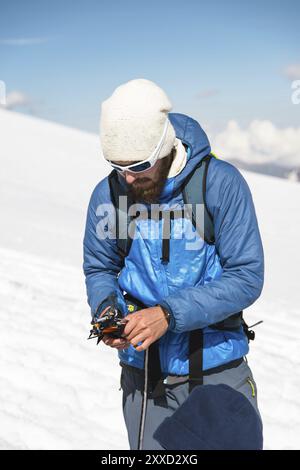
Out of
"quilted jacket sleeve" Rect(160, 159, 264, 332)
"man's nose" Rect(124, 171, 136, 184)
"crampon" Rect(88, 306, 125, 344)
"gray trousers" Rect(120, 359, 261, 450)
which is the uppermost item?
"man's nose" Rect(124, 171, 136, 184)

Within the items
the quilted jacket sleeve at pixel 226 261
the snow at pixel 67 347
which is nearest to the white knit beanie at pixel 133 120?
the quilted jacket sleeve at pixel 226 261

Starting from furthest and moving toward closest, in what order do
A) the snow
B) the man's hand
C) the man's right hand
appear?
1. the snow
2. the man's right hand
3. the man's hand

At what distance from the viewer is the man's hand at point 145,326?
1916mm

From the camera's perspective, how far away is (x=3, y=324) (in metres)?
6.05

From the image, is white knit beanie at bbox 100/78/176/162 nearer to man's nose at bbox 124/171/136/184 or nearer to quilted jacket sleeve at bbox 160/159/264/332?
man's nose at bbox 124/171/136/184

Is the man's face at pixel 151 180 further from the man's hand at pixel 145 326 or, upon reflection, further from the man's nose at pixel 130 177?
the man's hand at pixel 145 326

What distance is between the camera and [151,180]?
2.04m

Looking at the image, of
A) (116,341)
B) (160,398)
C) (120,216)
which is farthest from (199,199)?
(160,398)

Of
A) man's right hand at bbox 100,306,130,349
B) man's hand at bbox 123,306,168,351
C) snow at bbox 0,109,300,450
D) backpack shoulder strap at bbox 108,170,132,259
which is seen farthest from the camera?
snow at bbox 0,109,300,450

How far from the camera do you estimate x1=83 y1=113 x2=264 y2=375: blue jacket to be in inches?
77.4

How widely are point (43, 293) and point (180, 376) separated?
5421mm

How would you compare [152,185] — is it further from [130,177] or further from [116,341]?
[116,341]

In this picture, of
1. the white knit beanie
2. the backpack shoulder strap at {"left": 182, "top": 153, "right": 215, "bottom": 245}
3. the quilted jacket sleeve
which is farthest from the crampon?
the white knit beanie
